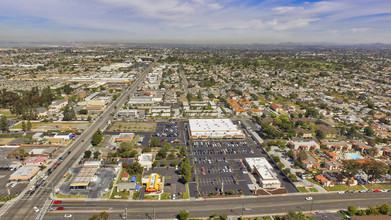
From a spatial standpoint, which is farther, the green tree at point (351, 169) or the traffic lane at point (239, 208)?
the green tree at point (351, 169)

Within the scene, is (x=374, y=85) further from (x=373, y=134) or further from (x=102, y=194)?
(x=102, y=194)

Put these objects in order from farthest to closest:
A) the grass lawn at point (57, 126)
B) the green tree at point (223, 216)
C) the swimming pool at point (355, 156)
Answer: the grass lawn at point (57, 126), the swimming pool at point (355, 156), the green tree at point (223, 216)

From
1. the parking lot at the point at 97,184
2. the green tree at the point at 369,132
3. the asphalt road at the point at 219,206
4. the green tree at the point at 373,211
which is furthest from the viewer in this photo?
the green tree at the point at 369,132

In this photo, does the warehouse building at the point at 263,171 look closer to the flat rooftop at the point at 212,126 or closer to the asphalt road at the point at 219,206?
the asphalt road at the point at 219,206

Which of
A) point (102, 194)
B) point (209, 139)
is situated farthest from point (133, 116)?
point (102, 194)

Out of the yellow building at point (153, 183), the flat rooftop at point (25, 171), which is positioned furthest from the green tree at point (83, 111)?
the yellow building at point (153, 183)

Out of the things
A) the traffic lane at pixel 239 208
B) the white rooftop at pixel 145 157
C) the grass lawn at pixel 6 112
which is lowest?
the traffic lane at pixel 239 208
